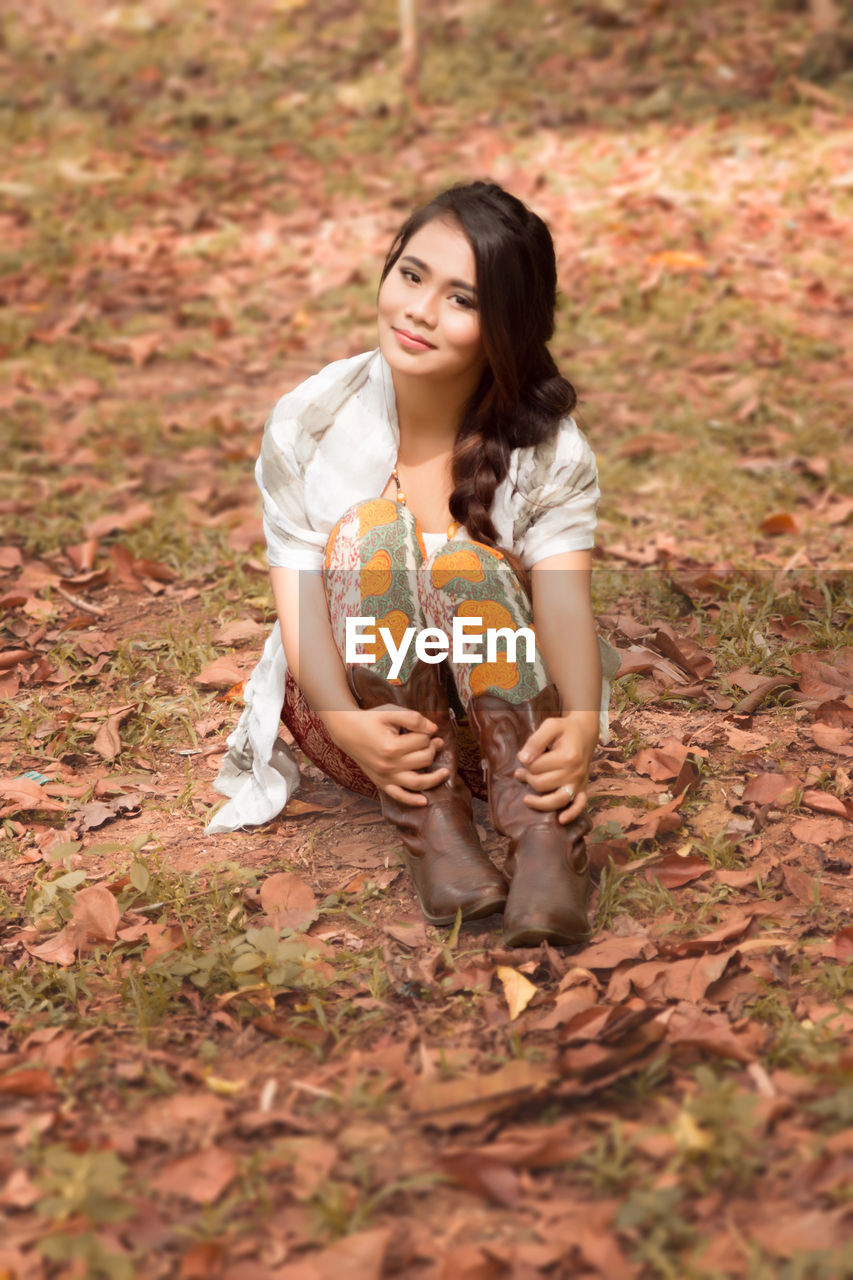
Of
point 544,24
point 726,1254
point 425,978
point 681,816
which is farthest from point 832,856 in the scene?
point 544,24

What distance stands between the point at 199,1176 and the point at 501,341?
1.45m

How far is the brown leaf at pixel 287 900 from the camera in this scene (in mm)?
2211

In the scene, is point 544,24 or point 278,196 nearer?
point 278,196

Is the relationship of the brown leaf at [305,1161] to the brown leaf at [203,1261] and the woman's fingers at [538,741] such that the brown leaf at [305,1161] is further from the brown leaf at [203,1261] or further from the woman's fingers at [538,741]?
the woman's fingers at [538,741]

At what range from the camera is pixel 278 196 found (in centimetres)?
677

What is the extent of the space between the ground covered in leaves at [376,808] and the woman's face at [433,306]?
907mm

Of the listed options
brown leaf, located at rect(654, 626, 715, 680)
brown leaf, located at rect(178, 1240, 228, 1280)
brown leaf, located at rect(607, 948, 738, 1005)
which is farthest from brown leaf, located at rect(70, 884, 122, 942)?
brown leaf, located at rect(654, 626, 715, 680)

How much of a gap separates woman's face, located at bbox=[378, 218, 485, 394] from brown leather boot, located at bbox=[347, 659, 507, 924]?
56 cm

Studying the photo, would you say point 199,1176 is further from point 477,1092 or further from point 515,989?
point 515,989

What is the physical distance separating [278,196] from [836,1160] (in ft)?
20.1

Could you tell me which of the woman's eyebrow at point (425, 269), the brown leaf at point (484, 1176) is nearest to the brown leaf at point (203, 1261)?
the brown leaf at point (484, 1176)

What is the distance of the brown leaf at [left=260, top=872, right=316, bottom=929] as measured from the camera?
2211 mm

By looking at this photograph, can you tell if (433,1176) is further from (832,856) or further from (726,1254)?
(832,856)

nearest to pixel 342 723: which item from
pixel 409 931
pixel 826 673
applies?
pixel 409 931
